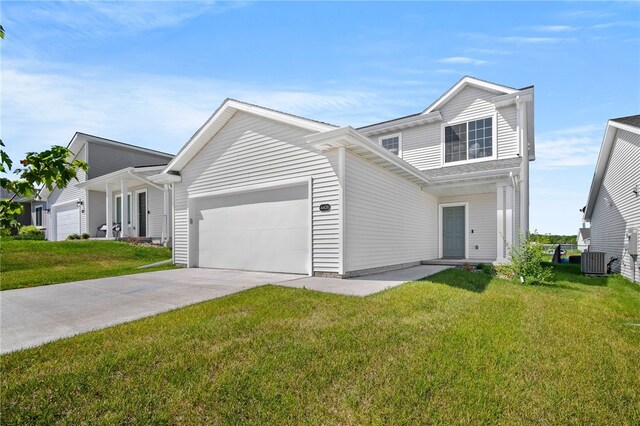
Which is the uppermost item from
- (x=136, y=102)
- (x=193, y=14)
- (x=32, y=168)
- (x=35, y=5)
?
(x=193, y=14)

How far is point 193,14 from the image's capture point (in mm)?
5910

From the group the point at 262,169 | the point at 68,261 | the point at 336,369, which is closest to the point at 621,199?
the point at 262,169

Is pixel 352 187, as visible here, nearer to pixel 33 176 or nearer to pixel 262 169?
pixel 262 169

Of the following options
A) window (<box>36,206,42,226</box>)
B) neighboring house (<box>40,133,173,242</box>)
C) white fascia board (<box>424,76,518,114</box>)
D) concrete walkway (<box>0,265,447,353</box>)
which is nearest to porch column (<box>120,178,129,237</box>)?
neighboring house (<box>40,133,173,242</box>)

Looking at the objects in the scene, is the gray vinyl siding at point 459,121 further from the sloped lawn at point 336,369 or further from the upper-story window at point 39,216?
the upper-story window at point 39,216

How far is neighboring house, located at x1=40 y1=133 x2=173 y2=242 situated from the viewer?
17.3 m

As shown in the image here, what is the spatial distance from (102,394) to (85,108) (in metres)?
6.84

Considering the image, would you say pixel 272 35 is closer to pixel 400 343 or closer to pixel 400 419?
→ pixel 400 343

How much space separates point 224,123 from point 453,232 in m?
A: 10.2

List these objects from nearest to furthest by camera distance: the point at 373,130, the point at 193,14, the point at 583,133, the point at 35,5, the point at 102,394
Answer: the point at 102,394 → the point at 35,5 → the point at 193,14 → the point at 583,133 → the point at 373,130

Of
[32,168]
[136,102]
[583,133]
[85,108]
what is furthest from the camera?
[583,133]

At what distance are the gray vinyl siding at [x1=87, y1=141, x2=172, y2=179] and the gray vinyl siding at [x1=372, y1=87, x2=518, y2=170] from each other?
55.7 ft

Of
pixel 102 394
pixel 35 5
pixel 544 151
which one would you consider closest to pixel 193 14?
pixel 35 5

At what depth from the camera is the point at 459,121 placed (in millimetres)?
13688
